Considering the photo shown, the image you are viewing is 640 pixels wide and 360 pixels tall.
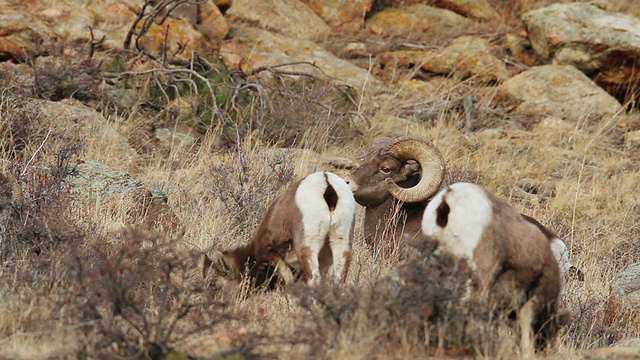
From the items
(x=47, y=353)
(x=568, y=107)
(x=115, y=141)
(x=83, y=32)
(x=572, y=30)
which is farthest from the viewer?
(x=572, y=30)

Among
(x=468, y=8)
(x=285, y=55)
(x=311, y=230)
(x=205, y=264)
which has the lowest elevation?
(x=205, y=264)

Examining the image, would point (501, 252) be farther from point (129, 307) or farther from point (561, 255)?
point (561, 255)

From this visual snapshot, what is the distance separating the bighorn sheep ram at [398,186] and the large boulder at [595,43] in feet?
31.2

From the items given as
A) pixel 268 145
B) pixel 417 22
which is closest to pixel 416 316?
pixel 268 145

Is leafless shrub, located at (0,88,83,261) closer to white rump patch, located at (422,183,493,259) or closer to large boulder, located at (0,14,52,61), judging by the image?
white rump patch, located at (422,183,493,259)

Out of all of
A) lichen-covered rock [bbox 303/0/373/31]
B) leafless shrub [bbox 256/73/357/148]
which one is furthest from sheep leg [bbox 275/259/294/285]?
lichen-covered rock [bbox 303/0/373/31]

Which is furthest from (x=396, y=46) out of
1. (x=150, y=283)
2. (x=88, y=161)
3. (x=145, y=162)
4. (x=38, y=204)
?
(x=150, y=283)

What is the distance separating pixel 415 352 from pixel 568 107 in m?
12.7

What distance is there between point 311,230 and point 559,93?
11.8 metres

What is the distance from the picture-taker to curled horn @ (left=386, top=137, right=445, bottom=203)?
830 centimetres

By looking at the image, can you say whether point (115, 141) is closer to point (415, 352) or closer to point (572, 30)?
point (415, 352)

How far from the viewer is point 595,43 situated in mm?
17562

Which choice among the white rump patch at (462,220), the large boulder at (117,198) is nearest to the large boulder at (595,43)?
the large boulder at (117,198)

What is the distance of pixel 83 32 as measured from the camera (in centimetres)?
1530
